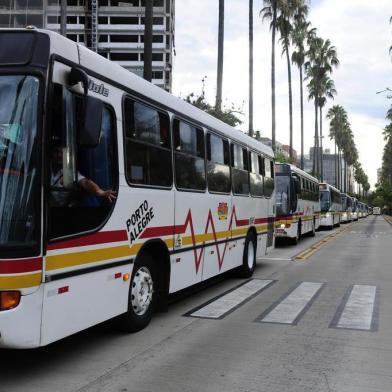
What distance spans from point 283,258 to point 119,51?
78273 mm

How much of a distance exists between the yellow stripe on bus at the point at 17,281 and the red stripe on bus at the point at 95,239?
0.32 meters

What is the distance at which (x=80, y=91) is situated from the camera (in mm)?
5262

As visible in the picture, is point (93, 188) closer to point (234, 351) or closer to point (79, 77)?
point (79, 77)

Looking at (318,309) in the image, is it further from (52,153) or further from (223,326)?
(52,153)

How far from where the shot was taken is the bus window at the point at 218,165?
31.3ft

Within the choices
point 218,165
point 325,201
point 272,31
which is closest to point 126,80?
point 218,165

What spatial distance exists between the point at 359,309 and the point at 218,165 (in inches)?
136

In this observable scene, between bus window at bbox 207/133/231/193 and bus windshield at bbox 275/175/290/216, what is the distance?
1053cm

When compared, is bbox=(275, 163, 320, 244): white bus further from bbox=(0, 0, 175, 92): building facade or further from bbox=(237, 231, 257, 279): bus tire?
bbox=(0, 0, 175, 92): building facade

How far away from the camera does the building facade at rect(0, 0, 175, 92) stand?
84.8 m

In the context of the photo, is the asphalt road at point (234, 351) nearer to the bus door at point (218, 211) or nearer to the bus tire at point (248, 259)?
the bus door at point (218, 211)

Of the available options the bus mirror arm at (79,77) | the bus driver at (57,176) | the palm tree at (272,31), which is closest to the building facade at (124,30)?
the palm tree at (272,31)

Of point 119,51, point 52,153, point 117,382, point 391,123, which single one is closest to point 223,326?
point 117,382

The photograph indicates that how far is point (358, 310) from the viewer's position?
871 centimetres
